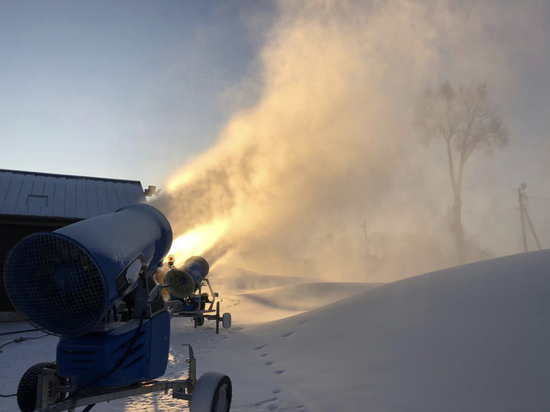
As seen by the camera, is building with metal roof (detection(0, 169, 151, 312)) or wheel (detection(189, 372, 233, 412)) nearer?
wheel (detection(189, 372, 233, 412))

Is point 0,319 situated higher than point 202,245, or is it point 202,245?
point 202,245

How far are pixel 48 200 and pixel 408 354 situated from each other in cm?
1534

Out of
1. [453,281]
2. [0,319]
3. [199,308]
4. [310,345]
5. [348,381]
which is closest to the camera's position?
[348,381]

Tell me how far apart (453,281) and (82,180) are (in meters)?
16.9

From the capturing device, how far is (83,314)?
3.33m

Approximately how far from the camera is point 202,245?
20.2 metres

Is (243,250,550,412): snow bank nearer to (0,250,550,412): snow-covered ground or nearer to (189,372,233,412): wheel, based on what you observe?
(0,250,550,412): snow-covered ground

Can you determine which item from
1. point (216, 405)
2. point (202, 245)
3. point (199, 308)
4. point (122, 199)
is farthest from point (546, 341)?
point (202, 245)

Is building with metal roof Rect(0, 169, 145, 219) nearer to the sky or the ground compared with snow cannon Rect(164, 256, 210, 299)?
nearer to the sky

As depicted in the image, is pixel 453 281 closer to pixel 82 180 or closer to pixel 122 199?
pixel 122 199

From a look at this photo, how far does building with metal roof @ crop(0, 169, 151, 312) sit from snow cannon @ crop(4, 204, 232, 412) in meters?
12.1

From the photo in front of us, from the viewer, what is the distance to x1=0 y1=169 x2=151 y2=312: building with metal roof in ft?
45.0

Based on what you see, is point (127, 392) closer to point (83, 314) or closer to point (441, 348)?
point (83, 314)

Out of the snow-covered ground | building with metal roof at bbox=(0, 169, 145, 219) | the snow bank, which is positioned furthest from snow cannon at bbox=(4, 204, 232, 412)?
building with metal roof at bbox=(0, 169, 145, 219)
